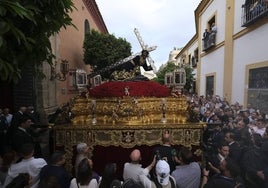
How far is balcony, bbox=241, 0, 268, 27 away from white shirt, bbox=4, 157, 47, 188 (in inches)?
366

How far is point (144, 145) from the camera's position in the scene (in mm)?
6441

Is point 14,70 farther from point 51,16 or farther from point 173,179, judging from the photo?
point 173,179

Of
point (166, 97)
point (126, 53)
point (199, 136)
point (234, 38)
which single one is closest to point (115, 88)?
point (166, 97)

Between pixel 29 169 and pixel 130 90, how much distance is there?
149 inches

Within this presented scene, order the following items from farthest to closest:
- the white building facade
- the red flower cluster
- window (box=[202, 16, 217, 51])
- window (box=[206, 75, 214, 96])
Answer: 1. window (box=[206, 75, 214, 96])
2. window (box=[202, 16, 217, 51])
3. the white building facade
4. the red flower cluster

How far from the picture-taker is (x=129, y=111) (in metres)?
6.56

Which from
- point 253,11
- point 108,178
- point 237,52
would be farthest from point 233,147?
point 237,52

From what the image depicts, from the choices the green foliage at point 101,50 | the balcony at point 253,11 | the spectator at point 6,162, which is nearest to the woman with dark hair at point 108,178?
the spectator at point 6,162

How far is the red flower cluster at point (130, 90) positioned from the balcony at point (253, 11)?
17.6 ft

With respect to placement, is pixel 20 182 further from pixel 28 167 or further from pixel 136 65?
pixel 136 65

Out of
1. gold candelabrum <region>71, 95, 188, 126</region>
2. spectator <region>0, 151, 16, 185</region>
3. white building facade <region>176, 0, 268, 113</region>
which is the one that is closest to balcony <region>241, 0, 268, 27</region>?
white building facade <region>176, 0, 268, 113</region>

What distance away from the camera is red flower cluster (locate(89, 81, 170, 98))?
710 cm

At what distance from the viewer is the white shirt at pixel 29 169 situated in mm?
3693

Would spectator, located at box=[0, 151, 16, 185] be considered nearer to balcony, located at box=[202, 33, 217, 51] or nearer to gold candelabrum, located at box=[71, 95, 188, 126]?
gold candelabrum, located at box=[71, 95, 188, 126]
